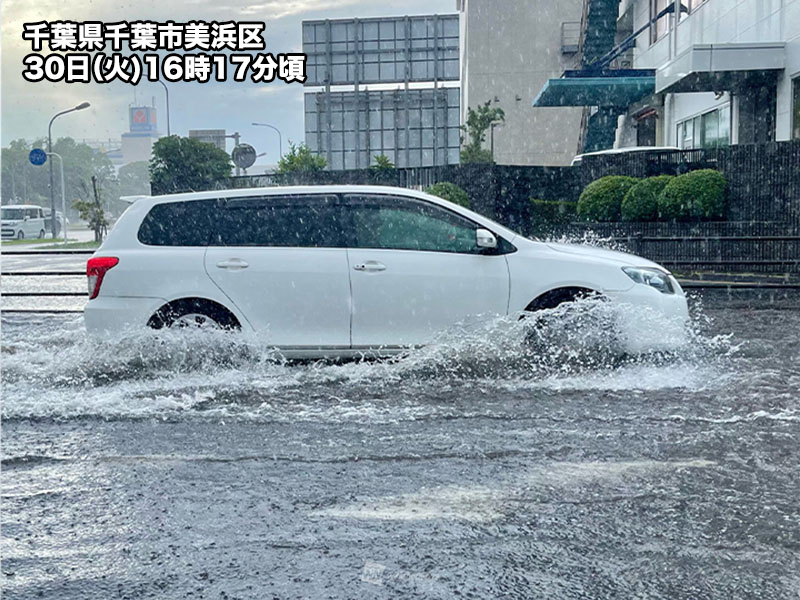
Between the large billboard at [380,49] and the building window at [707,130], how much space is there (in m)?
49.3

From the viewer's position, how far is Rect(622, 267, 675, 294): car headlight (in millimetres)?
8594

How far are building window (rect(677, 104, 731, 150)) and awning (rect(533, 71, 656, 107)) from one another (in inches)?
89.9

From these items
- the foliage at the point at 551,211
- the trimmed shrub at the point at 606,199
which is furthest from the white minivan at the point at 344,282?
the foliage at the point at 551,211

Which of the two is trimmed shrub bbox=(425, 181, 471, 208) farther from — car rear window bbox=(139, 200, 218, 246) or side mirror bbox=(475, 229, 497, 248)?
side mirror bbox=(475, 229, 497, 248)

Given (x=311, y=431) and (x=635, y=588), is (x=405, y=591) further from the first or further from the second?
(x=311, y=431)

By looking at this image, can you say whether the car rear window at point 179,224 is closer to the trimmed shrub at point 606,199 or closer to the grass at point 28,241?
the trimmed shrub at point 606,199

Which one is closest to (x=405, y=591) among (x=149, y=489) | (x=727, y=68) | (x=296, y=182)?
(x=149, y=489)

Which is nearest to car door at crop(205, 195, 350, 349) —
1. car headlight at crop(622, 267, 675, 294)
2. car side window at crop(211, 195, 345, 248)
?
car side window at crop(211, 195, 345, 248)

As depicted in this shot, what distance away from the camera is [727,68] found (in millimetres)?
23297

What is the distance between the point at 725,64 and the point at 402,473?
20.6 meters

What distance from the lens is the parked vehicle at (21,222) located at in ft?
200

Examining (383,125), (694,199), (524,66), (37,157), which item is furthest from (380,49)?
(694,199)

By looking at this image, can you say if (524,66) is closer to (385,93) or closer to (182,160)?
(385,93)

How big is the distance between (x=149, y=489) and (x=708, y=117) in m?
26.9
